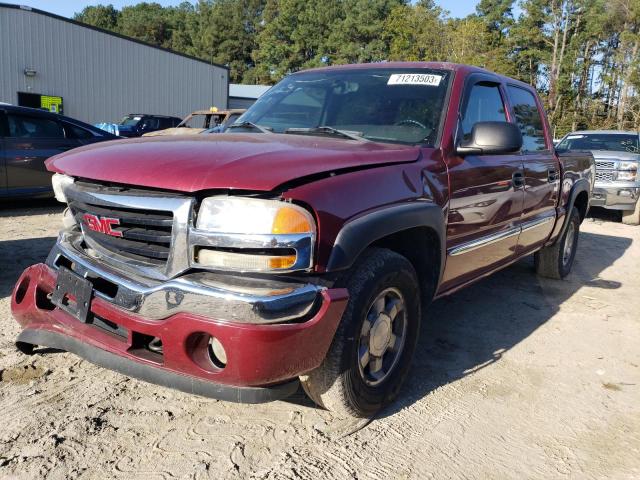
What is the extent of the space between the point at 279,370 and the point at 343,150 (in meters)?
1.06

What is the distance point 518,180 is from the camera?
3814 millimetres

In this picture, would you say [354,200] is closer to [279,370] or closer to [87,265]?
[279,370]

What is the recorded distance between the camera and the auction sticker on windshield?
3312 mm

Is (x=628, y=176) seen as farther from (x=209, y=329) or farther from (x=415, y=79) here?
(x=209, y=329)

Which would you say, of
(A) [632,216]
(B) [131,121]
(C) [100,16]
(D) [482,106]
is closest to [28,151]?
(D) [482,106]

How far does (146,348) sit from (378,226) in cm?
112

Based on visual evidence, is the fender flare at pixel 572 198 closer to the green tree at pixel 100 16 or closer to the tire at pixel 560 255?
the tire at pixel 560 255

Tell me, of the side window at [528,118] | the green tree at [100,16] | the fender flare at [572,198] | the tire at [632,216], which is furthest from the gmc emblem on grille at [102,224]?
the green tree at [100,16]

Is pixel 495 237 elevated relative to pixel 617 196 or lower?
elevated

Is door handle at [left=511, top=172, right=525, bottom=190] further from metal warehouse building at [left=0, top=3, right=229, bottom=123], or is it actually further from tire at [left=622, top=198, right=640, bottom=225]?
metal warehouse building at [left=0, top=3, right=229, bottom=123]

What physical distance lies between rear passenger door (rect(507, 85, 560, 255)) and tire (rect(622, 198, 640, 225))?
263 inches

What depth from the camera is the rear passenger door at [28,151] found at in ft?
24.5

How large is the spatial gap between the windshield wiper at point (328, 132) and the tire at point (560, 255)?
3204 mm

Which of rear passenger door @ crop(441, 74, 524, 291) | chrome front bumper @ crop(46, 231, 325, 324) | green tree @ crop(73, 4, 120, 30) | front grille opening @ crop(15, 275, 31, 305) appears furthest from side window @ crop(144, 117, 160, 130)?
green tree @ crop(73, 4, 120, 30)
